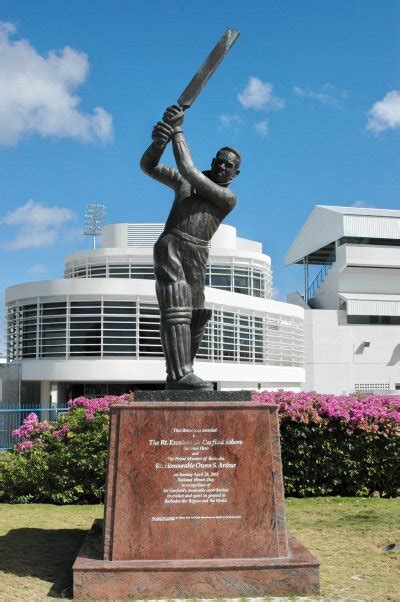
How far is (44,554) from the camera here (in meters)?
6.87

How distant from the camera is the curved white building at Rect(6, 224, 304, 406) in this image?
26.1 m

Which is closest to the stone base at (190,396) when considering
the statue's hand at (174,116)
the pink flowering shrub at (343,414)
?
the statue's hand at (174,116)

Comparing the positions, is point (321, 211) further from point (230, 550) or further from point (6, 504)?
point (230, 550)

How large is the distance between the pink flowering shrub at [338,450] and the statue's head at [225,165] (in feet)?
17.0

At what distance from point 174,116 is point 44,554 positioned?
14.9 ft

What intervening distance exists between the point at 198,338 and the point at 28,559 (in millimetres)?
2749

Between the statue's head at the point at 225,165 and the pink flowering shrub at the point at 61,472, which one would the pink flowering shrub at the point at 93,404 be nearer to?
the pink flowering shrub at the point at 61,472

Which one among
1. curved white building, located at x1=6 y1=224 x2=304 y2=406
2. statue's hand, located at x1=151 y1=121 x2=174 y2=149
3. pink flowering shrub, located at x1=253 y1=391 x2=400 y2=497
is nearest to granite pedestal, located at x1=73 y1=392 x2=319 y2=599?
statue's hand, located at x1=151 y1=121 x2=174 y2=149

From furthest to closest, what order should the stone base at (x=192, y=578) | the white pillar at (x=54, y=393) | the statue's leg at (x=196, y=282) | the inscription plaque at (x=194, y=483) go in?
the white pillar at (x=54, y=393), the statue's leg at (x=196, y=282), the inscription plaque at (x=194, y=483), the stone base at (x=192, y=578)

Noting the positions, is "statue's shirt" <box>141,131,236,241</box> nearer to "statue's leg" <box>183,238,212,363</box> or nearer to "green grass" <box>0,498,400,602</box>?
"statue's leg" <box>183,238,212,363</box>

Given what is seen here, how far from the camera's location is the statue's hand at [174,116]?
20.6ft

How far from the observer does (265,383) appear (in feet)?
110

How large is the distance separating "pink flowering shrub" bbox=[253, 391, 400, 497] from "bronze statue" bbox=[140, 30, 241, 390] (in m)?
4.70

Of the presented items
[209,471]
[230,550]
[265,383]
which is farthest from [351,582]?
[265,383]
